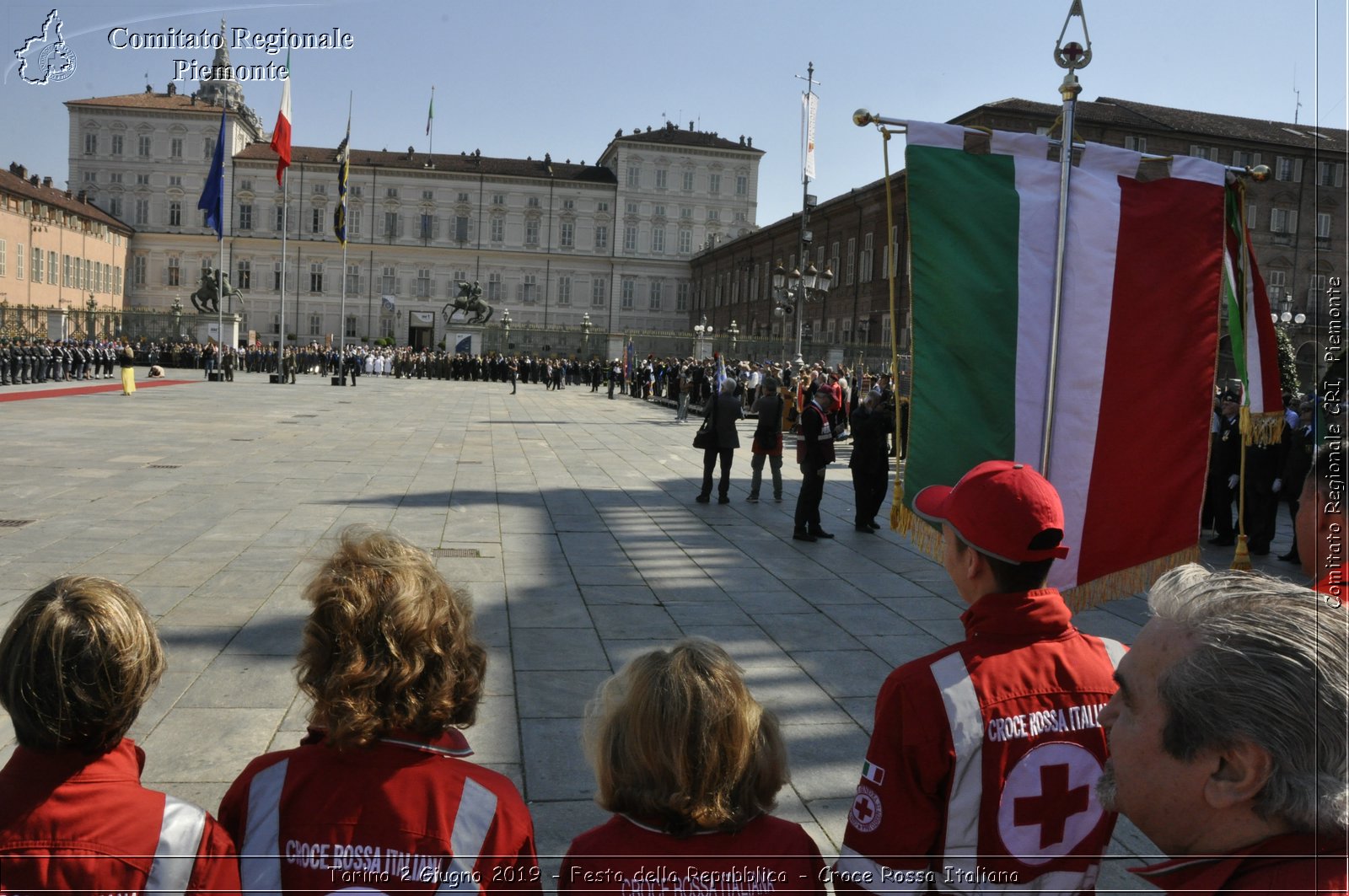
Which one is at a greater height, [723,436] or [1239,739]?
[1239,739]

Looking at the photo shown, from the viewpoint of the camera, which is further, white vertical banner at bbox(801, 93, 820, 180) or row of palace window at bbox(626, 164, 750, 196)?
row of palace window at bbox(626, 164, 750, 196)

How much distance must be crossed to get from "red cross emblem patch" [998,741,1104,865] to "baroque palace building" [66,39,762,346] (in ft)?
270

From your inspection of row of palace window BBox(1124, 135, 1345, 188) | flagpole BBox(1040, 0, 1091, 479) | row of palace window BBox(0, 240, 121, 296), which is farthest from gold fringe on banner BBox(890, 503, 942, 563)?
row of palace window BBox(0, 240, 121, 296)

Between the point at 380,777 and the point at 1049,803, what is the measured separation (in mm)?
1278

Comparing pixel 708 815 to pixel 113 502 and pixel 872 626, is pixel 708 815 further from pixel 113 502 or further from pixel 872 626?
pixel 113 502

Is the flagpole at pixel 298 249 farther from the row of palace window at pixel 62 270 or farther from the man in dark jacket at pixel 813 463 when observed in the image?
the man in dark jacket at pixel 813 463

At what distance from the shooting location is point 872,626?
22.6ft

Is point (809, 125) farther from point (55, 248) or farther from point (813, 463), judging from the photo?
point (55, 248)

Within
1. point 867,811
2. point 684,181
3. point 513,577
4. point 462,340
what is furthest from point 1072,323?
point 684,181

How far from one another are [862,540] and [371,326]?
7788 centimetres

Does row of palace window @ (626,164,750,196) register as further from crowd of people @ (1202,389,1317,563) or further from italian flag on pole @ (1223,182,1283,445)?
italian flag on pole @ (1223,182,1283,445)

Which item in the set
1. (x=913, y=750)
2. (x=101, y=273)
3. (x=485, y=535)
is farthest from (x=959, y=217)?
(x=101, y=273)

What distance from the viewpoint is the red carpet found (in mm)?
27281

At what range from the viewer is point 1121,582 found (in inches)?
167
